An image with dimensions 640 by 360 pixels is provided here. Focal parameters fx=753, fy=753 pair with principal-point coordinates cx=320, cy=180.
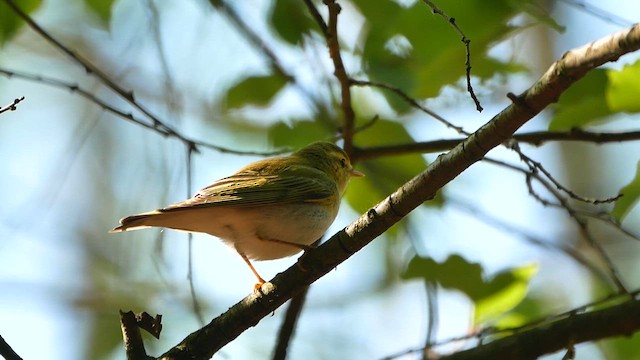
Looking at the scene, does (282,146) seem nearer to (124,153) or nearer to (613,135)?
(613,135)

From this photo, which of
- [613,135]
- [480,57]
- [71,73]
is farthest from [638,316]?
[71,73]

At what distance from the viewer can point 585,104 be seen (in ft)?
11.6

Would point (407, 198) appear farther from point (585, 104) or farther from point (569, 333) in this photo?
point (585, 104)

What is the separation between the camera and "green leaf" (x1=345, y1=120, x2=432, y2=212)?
460 centimetres

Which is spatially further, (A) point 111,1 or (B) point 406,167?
(B) point 406,167

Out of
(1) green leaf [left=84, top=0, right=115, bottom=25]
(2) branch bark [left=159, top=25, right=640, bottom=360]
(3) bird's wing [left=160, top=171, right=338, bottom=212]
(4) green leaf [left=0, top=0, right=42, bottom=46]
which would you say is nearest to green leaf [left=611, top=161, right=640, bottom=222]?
(2) branch bark [left=159, top=25, right=640, bottom=360]

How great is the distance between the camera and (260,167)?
4.73 m

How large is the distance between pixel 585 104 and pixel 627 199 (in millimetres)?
509

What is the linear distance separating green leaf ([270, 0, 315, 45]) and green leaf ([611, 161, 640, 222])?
206 centimetres

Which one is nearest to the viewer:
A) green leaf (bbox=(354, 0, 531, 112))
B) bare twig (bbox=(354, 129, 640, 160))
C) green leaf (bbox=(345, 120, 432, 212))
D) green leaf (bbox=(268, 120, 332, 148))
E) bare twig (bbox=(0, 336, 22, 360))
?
bare twig (bbox=(0, 336, 22, 360))

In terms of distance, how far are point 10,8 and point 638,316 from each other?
3340mm

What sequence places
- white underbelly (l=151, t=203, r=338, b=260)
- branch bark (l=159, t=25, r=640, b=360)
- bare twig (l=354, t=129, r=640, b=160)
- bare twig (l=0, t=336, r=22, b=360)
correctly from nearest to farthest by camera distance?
branch bark (l=159, t=25, r=640, b=360), bare twig (l=0, t=336, r=22, b=360), bare twig (l=354, t=129, r=640, b=160), white underbelly (l=151, t=203, r=338, b=260)

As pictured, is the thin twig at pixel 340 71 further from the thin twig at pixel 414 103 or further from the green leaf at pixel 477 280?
the green leaf at pixel 477 280

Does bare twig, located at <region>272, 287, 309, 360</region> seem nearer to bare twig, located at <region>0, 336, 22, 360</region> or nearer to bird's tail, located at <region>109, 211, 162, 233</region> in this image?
bird's tail, located at <region>109, 211, 162, 233</region>
